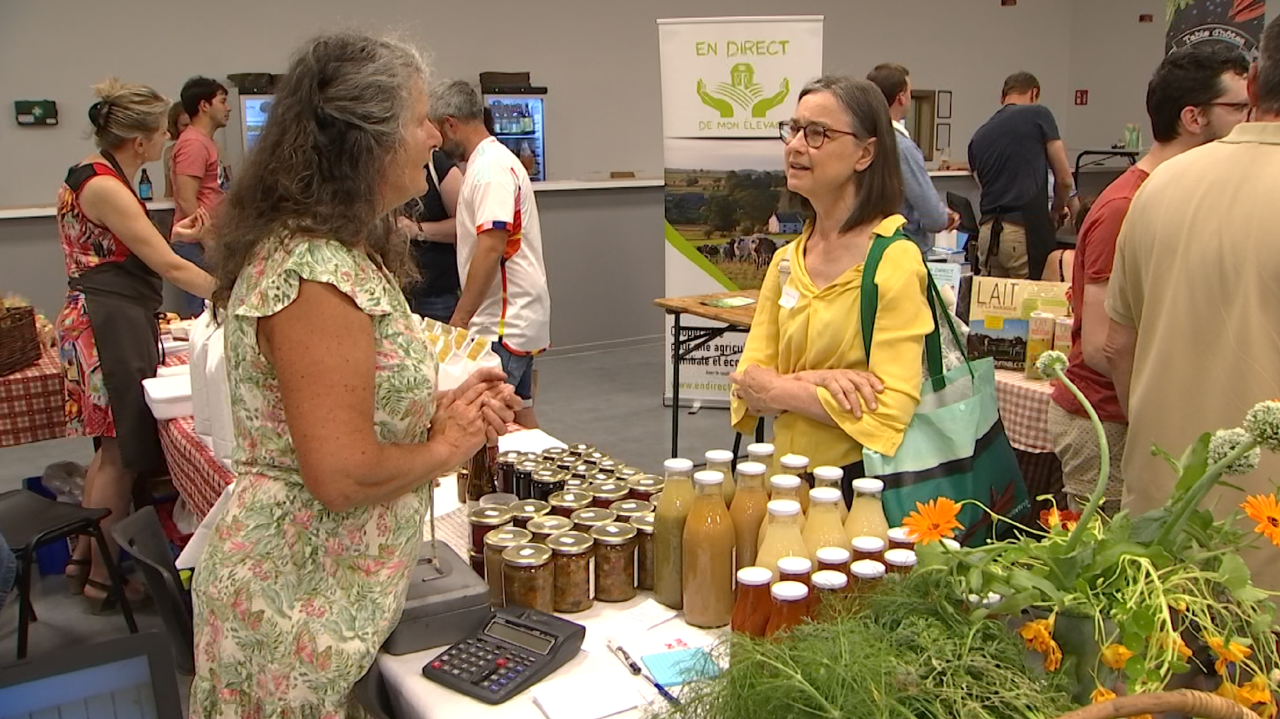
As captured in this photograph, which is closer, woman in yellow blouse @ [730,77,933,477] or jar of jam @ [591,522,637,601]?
jar of jam @ [591,522,637,601]

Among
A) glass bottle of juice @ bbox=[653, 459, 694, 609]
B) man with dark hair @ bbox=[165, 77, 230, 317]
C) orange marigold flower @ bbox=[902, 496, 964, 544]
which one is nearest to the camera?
orange marigold flower @ bbox=[902, 496, 964, 544]

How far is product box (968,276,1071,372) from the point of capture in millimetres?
3174

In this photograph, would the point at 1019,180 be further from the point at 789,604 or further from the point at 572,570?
the point at 789,604

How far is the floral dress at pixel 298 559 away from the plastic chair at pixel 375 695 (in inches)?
2.0

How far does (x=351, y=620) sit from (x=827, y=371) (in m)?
0.96

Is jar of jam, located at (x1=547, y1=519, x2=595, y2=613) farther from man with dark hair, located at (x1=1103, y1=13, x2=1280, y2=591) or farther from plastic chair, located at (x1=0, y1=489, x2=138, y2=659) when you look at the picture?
plastic chair, located at (x1=0, y1=489, x2=138, y2=659)

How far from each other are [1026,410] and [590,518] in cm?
186

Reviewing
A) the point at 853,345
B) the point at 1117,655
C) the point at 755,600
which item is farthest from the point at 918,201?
the point at 1117,655

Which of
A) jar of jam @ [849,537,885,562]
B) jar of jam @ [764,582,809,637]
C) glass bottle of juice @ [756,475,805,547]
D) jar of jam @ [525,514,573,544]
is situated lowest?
jar of jam @ [525,514,573,544]

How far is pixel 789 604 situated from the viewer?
1.25 metres

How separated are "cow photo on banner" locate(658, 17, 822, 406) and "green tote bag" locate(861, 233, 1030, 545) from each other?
133 inches

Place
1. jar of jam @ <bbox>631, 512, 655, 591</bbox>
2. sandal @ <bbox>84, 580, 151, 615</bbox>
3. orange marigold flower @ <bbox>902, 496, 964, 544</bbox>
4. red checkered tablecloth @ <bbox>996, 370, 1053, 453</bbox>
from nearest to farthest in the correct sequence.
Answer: orange marigold flower @ <bbox>902, 496, 964, 544</bbox> < jar of jam @ <bbox>631, 512, 655, 591</bbox> < red checkered tablecloth @ <bbox>996, 370, 1053, 453</bbox> < sandal @ <bbox>84, 580, 151, 615</bbox>

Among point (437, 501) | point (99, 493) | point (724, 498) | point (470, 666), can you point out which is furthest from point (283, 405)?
point (99, 493)

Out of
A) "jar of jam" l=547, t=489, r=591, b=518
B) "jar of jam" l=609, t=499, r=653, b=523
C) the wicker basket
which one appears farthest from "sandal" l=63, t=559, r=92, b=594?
"jar of jam" l=609, t=499, r=653, b=523
